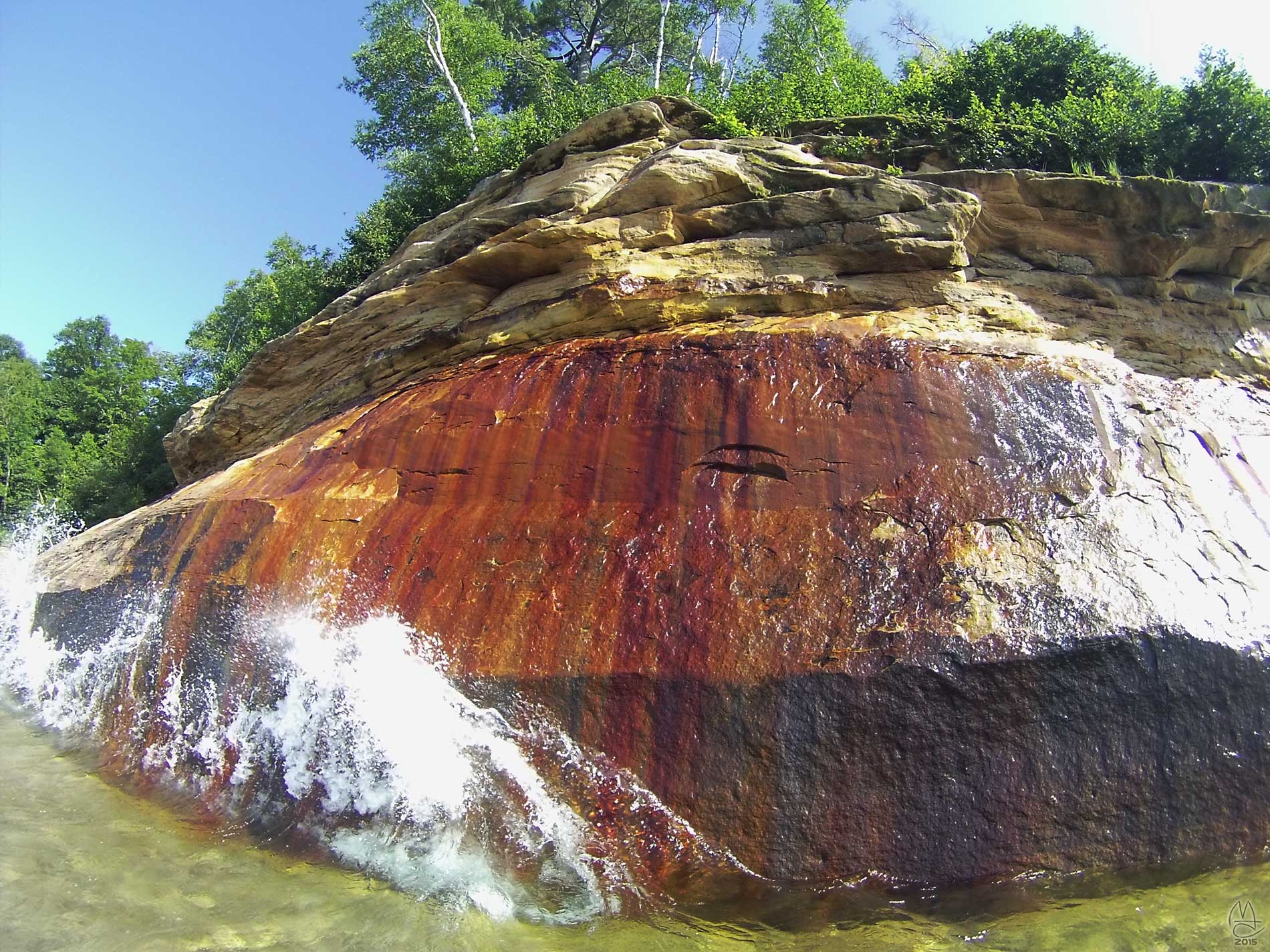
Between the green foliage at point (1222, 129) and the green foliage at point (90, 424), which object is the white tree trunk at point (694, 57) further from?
the green foliage at point (90, 424)

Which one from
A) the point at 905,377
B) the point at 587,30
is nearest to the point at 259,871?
the point at 905,377

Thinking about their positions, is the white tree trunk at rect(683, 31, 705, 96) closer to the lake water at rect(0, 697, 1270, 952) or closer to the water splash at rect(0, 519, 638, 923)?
the water splash at rect(0, 519, 638, 923)

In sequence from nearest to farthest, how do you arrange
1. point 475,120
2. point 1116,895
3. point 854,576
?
point 1116,895 → point 854,576 → point 475,120

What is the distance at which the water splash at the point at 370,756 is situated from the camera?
412 cm

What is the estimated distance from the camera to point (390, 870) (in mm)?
4113

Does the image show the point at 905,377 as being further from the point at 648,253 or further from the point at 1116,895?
the point at 1116,895

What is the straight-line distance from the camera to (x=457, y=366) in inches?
307

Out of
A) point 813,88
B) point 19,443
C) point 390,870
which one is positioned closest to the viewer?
point 390,870

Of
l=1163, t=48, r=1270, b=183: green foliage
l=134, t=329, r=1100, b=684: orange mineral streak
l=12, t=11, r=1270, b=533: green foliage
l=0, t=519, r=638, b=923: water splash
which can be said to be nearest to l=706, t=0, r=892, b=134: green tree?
l=12, t=11, r=1270, b=533: green foliage

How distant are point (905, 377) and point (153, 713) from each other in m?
6.30

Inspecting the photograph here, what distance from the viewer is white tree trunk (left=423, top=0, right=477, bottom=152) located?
18812 millimetres

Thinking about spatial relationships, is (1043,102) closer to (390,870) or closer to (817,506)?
(817,506)

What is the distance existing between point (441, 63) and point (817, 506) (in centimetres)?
1881

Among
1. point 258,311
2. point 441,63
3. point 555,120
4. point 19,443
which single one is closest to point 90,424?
point 19,443
